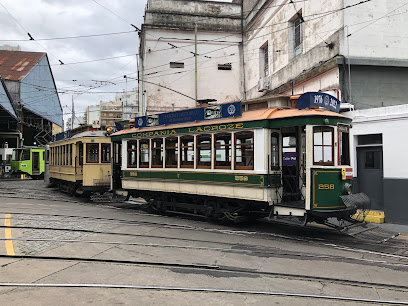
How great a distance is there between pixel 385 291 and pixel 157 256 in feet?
12.2

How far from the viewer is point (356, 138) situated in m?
11.7

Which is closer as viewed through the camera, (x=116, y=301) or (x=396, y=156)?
(x=116, y=301)

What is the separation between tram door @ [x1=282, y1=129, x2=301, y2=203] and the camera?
8.95m

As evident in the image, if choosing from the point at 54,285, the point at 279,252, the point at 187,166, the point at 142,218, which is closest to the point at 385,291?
the point at 279,252

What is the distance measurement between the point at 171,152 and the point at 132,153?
2127 millimetres

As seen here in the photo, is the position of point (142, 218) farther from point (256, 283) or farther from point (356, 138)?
point (356, 138)

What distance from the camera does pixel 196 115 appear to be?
33.9ft

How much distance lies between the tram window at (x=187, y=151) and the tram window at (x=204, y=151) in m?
0.30

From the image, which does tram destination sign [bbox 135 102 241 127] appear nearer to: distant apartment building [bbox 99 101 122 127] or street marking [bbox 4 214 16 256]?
street marking [bbox 4 214 16 256]

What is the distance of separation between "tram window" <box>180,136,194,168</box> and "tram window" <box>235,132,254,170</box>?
65.2 inches

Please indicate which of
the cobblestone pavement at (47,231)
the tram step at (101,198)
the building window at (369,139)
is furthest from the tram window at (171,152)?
the building window at (369,139)

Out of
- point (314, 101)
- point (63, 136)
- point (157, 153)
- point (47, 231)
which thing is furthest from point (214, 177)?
point (63, 136)

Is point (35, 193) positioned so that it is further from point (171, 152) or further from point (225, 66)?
point (225, 66)


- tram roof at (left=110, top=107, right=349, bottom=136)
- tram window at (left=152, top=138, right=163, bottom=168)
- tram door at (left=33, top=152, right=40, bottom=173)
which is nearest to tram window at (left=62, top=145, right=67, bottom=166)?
tram window at (left=152, top=138, right=163, bottom=168)
